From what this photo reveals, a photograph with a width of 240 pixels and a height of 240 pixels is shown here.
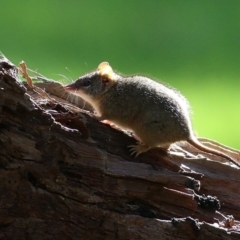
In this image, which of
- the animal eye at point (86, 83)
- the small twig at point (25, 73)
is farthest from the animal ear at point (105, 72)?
the small twig at point (25, 73)

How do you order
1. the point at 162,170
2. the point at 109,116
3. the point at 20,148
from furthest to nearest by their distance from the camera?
the point at 109,116
the point at 162,170
the point at 20,148

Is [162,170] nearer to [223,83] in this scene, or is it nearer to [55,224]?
[55,224]

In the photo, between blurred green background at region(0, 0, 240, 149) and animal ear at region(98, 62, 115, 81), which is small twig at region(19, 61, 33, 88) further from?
blurred green background at region(0, 0, 240, 149)

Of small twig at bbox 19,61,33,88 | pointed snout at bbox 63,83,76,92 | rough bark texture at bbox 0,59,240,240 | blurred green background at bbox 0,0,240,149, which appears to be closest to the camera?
rough bark texture at bbox 0,59,240,240

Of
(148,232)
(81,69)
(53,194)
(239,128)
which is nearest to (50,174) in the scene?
(53,194)

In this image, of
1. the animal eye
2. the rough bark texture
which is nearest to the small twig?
the rough bark texture

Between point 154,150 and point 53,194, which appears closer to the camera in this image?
point 53,194

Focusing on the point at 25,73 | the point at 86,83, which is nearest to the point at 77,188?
the point at 25,73
